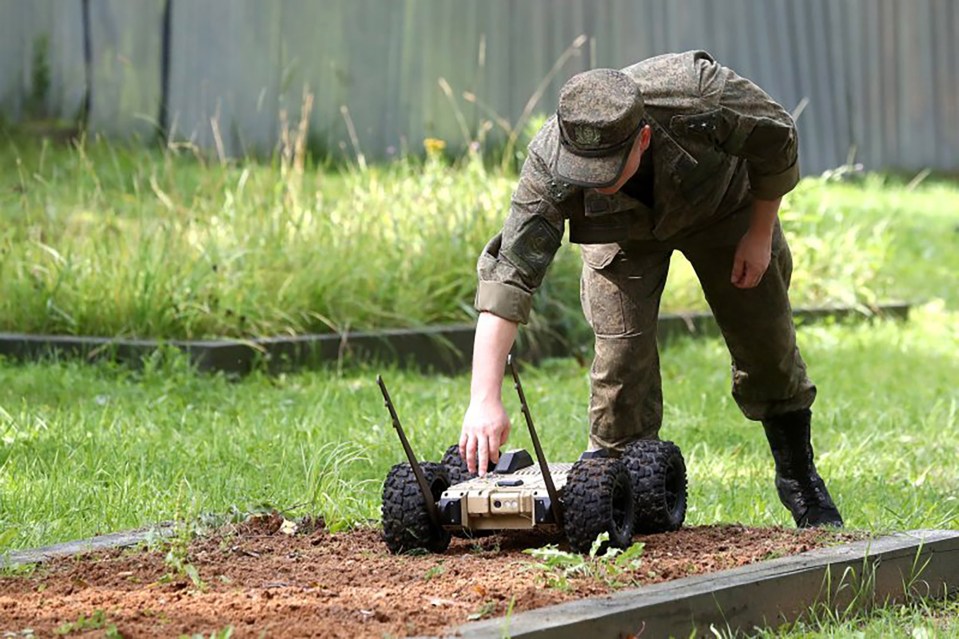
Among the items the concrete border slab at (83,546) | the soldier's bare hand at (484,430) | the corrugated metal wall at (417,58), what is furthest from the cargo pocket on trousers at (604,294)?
the corrugated metal wall at (417,58)

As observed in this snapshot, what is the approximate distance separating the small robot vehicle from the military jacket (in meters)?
0.39

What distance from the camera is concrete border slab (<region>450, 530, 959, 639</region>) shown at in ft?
10.3

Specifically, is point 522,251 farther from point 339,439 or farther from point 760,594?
point 339,439

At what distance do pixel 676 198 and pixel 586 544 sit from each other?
109 centimetres

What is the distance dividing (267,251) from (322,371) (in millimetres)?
963

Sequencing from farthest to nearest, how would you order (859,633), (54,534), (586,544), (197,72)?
(197,72), (54,534), (586,544), (859,633)

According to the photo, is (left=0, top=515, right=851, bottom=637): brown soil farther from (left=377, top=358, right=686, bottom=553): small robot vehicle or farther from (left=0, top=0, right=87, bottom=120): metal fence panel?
(left=0, top=0, right=87, bottom=120): metal fence panel

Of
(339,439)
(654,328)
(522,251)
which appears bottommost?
(339,439)

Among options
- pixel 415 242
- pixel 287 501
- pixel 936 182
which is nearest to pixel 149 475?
pixel 287 501

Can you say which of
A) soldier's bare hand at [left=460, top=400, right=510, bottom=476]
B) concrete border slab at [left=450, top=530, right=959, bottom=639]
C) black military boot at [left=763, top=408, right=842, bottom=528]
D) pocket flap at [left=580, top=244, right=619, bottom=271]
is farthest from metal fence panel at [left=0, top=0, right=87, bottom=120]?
concrete border slab at [left=450, top=530, right=959, bottom=639]

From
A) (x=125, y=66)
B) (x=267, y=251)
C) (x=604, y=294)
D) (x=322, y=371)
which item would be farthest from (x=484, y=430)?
(x=125, y=66)

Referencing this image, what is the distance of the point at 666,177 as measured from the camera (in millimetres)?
4320

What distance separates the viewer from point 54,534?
4352 mm

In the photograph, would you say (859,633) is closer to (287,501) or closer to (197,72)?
(287,501)
